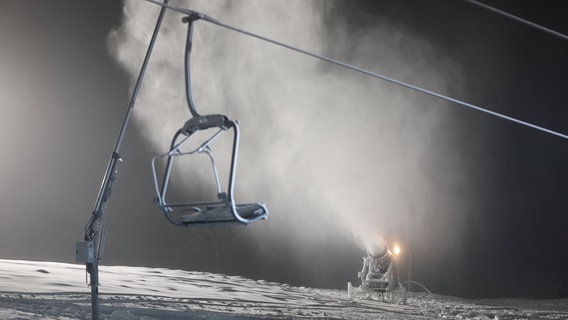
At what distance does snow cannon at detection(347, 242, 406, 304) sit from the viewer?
851 inches

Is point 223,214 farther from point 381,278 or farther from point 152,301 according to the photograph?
point 381,278

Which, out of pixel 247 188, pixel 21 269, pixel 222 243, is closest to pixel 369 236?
pixel 247 188

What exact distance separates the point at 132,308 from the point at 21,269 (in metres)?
4.26

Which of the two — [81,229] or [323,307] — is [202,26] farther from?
[323,307]

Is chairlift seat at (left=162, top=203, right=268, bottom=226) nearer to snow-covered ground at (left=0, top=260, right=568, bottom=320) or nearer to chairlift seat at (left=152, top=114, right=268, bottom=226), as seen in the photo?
chairlift seat at (left=152, top=114, right=268, bottom=226)

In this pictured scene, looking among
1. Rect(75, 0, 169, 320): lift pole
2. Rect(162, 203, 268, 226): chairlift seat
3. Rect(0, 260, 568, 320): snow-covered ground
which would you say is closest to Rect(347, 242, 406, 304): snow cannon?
Rect(0, 260, 568, 320): snow-covered ground

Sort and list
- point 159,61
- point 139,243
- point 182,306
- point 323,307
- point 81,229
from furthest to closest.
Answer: point 139,243, point 81,229, point 159,61, point 323,307, point 182,306

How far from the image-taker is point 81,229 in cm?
3353

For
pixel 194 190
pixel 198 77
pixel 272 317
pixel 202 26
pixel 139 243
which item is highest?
pixel 202 26

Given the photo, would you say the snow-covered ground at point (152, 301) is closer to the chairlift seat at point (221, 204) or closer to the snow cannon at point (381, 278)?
the snow cannon at point (381, 278)

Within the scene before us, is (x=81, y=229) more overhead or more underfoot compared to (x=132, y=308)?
more overhead

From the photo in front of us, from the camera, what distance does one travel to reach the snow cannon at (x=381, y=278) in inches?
851

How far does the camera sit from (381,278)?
22.2 meters

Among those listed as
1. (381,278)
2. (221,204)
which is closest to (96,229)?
(221,204)
